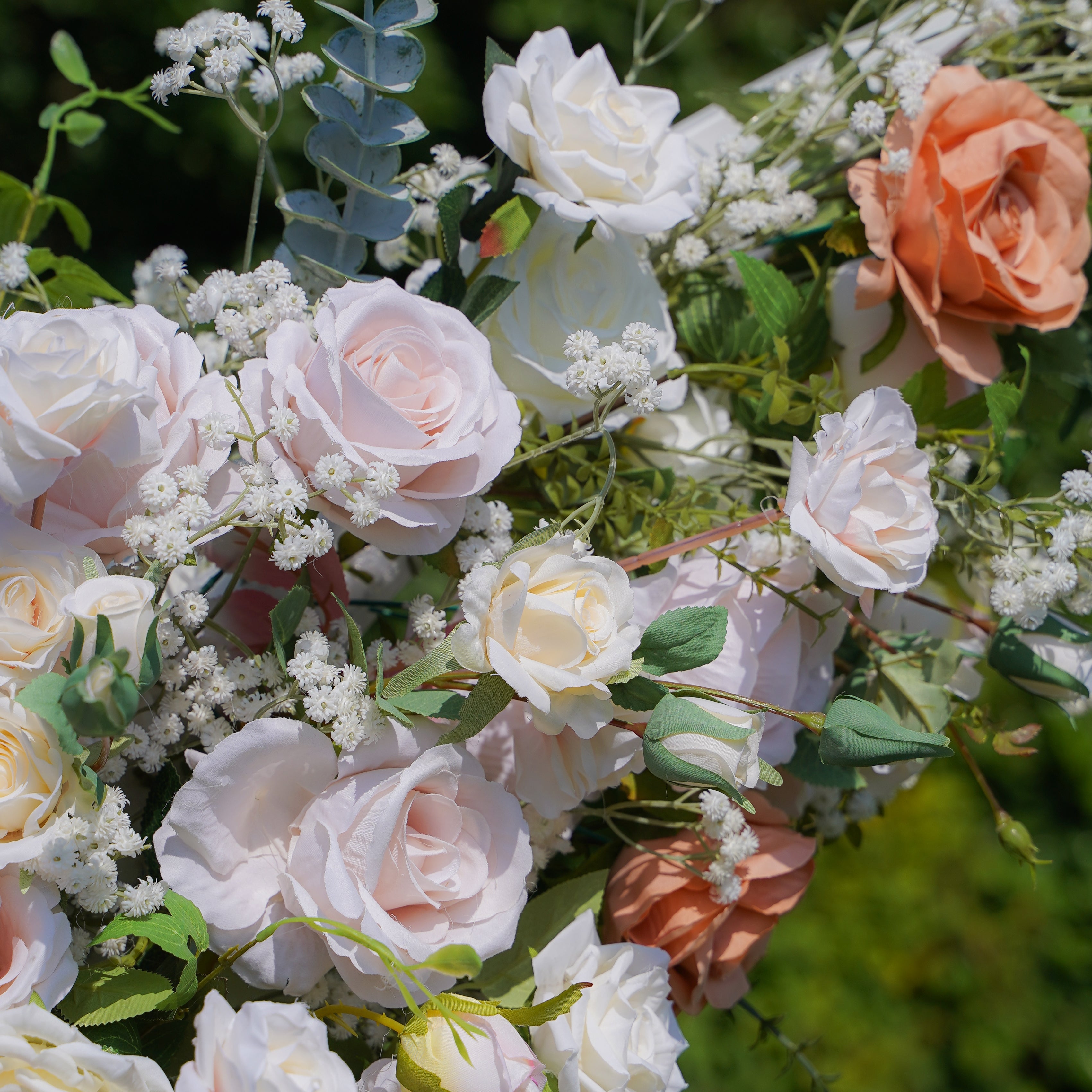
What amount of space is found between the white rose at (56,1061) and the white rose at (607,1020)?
17cm

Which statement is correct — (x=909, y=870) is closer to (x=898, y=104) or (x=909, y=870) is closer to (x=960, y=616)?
(x=960, y=616)

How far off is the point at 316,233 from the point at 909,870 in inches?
56.6

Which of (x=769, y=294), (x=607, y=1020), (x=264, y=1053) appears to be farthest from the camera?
(x=769, y=294)

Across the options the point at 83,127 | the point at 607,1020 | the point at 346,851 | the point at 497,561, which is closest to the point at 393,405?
the point at 497,561

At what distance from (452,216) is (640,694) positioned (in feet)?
0.88

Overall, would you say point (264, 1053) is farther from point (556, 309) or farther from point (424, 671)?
point (556, 309)

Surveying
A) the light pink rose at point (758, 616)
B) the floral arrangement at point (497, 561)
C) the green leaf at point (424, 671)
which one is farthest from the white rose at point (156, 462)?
the light pink rose at point (758, 616)

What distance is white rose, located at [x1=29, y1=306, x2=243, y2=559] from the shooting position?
0.41 meters

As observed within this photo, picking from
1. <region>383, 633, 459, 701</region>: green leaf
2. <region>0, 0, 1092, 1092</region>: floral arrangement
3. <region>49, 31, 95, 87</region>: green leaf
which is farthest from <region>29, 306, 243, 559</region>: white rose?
<region>49, 31, 95, 87</region>: green leaf

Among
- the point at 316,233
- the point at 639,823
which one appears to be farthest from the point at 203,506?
the point at 639,823

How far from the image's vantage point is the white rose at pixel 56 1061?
1.11ft

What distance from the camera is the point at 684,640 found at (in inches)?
16.0

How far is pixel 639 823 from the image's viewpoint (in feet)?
1.89

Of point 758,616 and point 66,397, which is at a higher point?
point 66,397
